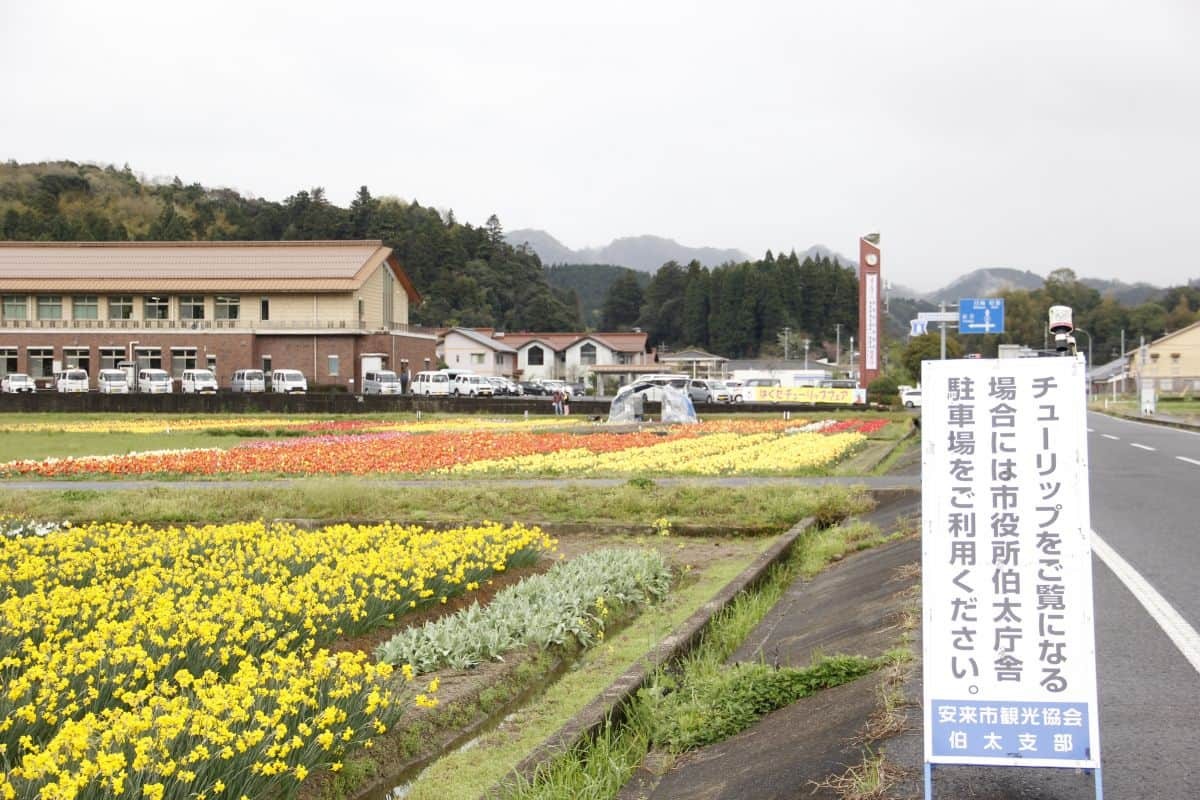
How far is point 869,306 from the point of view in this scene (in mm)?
60156

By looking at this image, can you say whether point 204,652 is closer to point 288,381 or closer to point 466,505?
point 466,505

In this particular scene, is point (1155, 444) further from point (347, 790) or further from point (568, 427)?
point (347, 790)

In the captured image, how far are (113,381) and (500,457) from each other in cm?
4148

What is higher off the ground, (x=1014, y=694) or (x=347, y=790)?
(x=1014, y=694)

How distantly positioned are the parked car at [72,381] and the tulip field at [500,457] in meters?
32.6

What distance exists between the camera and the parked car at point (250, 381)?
2253 inches

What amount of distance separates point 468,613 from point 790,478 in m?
10.5

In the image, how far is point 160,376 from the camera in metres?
54.5

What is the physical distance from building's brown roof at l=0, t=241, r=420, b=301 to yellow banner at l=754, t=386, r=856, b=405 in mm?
A: 23438

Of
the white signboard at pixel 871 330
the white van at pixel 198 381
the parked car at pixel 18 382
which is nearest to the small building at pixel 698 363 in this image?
the white signboard at pixel 871 330

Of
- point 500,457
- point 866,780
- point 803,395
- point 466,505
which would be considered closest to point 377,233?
point 803,395

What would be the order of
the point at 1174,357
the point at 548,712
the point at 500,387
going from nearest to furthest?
the point at 548,712
the point at 500,387
the point at 1174,357

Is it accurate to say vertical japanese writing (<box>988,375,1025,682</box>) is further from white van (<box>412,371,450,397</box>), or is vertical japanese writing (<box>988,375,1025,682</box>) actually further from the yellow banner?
white van (<box>412,371,450,397</box>)

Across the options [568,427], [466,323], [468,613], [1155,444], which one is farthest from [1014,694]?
[466,323]
